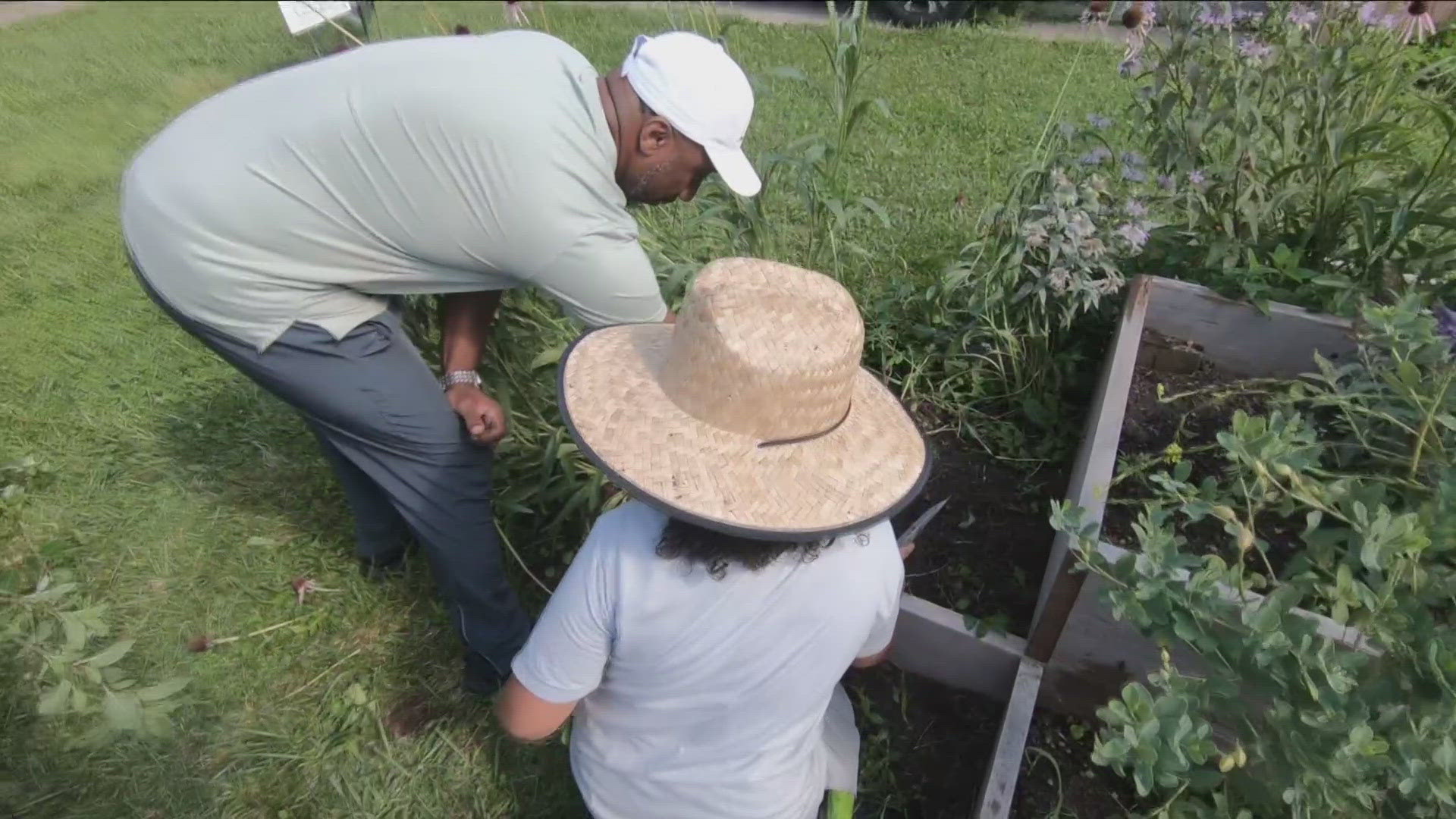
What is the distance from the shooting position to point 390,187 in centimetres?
151

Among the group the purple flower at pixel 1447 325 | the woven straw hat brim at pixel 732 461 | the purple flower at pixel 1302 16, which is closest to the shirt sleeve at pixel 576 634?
the woven straw hat brim at pixel 732 461

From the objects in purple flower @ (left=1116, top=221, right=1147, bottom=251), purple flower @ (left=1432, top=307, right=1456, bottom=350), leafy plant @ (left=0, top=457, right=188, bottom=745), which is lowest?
leafy plant @ (left=0, top=457, right=188, bottom=745)

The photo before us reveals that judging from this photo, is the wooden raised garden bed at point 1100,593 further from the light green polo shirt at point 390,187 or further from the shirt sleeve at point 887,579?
the light green polo shirt at point 390,187

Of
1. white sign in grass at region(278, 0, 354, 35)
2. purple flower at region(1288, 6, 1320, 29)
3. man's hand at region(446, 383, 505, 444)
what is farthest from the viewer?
white sign in grass at region(278, 0, 354, 35)

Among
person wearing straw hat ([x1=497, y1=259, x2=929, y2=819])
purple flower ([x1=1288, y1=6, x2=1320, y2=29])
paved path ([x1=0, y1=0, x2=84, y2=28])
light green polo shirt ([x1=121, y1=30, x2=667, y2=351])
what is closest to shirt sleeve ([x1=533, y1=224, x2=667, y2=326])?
light green polo shirt ([x1=121, y1=30, x2=667, y2=351])

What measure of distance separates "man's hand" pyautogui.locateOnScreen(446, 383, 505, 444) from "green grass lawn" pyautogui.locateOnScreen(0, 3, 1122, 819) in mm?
599

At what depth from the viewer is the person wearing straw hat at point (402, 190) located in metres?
1.46

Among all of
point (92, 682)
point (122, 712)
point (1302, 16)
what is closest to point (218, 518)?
point (92, 682)

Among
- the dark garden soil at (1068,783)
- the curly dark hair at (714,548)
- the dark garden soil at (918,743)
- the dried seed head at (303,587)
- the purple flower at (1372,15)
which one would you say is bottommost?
the dried seed head at (303,587)

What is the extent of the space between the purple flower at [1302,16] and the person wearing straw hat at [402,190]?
1.39 m

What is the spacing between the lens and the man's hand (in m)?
1.88

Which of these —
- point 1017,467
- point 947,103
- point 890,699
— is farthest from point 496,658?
point 947,103

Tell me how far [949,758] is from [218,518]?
7.19 feet

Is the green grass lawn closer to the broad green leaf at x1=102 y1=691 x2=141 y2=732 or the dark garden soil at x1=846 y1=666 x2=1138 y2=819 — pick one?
the dark garden soil at x1=846 y1=666 x2=1138 y2=819
